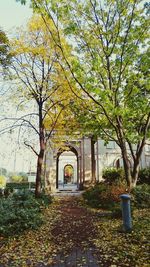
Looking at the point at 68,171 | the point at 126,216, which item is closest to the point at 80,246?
the point at 126,216

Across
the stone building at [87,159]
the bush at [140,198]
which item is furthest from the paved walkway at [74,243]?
the stone building at [87,159]

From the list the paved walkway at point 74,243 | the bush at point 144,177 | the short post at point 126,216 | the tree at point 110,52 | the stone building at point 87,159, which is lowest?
the paved walkway at point 74,243

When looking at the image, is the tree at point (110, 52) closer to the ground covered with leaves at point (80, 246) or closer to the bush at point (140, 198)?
the bush at point (140, 198)

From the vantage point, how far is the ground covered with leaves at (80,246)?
5359mm

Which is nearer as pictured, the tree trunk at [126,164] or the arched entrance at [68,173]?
the tree trunk at [126,164]

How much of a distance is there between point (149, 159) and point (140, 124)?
646 inches

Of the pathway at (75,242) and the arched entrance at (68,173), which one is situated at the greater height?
the arched entrance at (68,173)

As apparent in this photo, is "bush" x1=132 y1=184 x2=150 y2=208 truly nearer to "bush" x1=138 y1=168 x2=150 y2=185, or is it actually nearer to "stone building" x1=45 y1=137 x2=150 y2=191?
"bush" x1=138 y1=168 x2=150 y2=185

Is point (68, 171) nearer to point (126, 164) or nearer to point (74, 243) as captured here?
point (126, 164)

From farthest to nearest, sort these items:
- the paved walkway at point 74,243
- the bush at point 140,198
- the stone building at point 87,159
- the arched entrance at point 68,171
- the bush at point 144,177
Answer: the arched entrance at point 68,171
the stone building at point 87,159
the bush at point 144,177
the bush at point 140,198
the paved walkway at point 74,243

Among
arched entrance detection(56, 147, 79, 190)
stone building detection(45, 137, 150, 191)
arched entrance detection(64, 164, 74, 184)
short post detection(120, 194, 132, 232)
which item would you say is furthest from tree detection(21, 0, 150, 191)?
arched entrance detection(64, 164, 74, 184)

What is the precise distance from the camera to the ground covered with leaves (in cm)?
536

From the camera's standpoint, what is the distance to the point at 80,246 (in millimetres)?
6414

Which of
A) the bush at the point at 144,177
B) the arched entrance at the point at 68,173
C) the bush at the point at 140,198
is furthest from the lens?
the arched entrance at the point at 68,173
